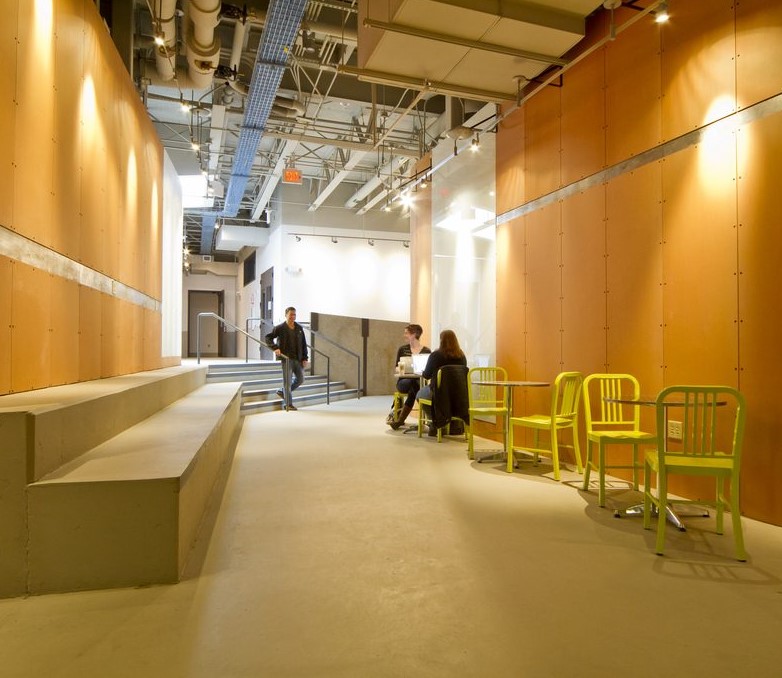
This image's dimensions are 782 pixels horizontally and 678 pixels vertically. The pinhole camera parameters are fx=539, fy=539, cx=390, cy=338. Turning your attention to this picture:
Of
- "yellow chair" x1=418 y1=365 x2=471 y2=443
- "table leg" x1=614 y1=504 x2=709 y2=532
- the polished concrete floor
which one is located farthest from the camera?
"yellow chair" x1=418 y1=365 x2=471 y2=443

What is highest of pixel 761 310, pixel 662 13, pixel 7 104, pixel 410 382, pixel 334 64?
pixel 334 64

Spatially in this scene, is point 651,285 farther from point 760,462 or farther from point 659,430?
point 659,430

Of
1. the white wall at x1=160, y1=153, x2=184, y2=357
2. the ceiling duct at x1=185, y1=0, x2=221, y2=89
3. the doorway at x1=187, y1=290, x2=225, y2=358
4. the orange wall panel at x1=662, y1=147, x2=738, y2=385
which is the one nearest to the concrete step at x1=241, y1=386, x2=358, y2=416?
the white wall at x1=160, y1=153, x2=184, y2=357

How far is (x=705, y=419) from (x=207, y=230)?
49.4ft

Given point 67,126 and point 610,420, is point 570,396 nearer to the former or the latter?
point 610,420

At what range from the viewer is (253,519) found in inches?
130

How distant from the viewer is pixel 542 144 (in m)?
5.57

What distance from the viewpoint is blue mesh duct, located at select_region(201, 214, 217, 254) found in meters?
14.5

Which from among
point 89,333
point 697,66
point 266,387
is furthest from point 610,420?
point 266,387

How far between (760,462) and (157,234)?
7.34 meters

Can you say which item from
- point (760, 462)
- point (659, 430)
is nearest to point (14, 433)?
point (659, 430)

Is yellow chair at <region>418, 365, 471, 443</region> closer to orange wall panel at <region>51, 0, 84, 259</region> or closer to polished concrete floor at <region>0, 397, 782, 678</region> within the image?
polished concrete floor at <region>0, 397, 782, 678</region>

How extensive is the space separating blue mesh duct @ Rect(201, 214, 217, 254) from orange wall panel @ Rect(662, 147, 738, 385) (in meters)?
12.1

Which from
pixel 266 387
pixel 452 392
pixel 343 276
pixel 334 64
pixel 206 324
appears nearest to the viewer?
pixel 452 392
